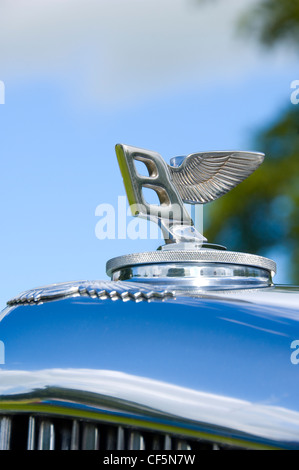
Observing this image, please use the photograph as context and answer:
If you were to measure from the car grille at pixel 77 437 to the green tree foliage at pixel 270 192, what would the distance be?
24.2ft

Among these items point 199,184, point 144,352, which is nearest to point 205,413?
point 144,352

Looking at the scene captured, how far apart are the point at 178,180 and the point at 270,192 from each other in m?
7.54

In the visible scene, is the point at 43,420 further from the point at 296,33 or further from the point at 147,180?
the point at 296,33

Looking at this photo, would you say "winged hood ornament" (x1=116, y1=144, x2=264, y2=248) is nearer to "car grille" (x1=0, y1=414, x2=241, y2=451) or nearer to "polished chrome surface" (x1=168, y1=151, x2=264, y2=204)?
"polished chrome surface" (x1=168, y1=151, x2=264, y2=204)

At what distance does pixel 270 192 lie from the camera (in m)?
9.23

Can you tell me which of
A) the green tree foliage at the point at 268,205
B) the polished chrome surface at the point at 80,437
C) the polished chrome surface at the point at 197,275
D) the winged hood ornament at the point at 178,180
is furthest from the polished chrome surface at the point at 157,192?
the green tree foliage at the point at 268,205

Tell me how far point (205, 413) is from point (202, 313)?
228mm

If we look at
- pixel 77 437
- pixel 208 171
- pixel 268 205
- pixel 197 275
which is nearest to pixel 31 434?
pixel 77 437

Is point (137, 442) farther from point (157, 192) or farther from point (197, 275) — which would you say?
point (157, 192)

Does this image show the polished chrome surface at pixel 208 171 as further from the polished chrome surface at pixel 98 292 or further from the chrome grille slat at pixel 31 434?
the chrome grille slat at pixel 31 434

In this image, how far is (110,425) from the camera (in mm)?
1145

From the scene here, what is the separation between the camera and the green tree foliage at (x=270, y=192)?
8.84 meters

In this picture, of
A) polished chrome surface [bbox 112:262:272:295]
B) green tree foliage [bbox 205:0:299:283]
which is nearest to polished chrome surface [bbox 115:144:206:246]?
polished chrome surface [bbox 112:262:272:295]

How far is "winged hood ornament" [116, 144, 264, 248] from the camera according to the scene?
1777 millimetres
